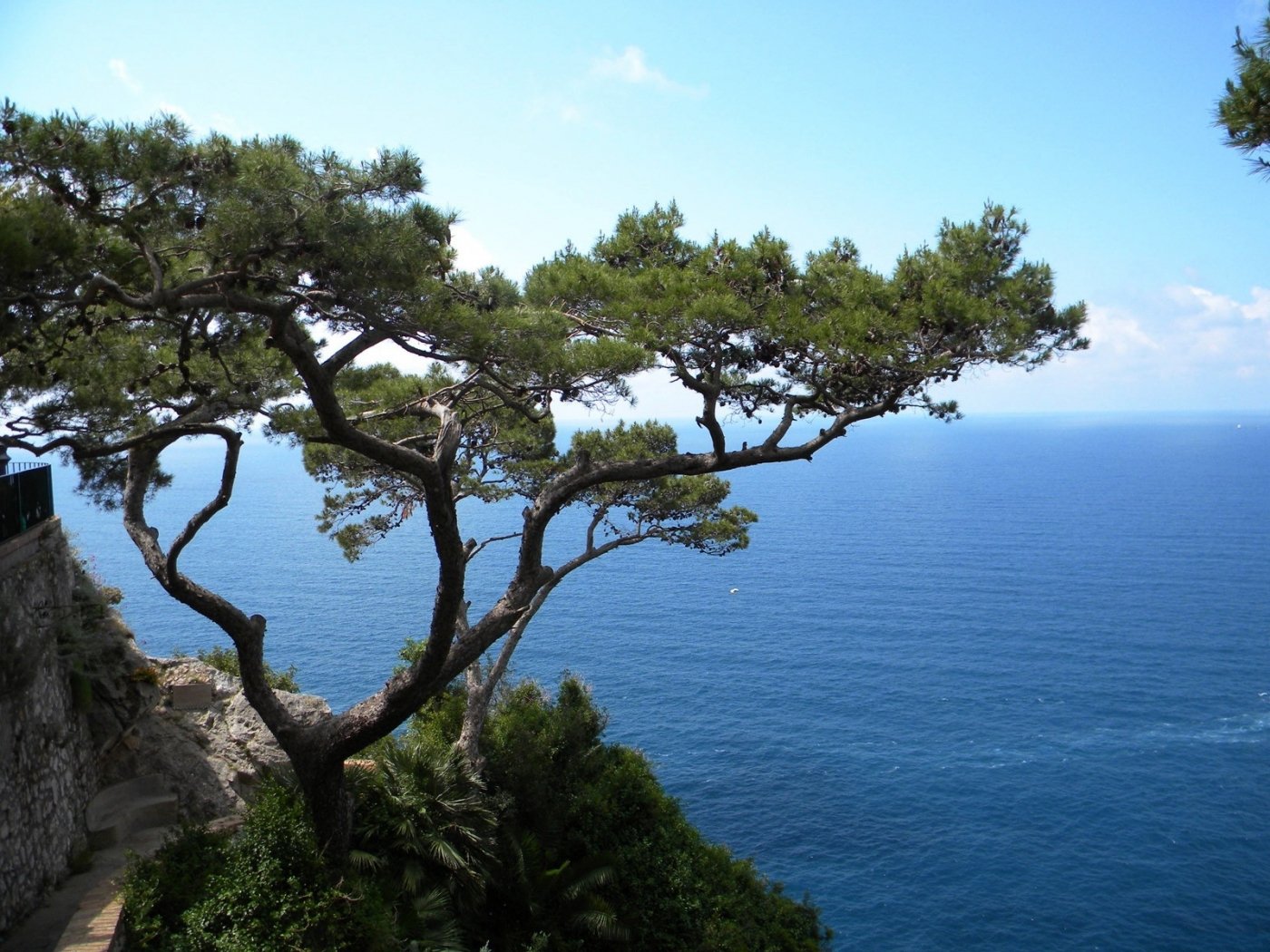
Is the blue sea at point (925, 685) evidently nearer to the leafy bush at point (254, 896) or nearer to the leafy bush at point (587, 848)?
the leafy bush at point (254, 896)

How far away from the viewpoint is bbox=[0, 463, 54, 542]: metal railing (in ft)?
35.7

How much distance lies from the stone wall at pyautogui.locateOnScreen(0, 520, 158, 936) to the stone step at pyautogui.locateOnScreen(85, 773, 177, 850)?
0.21m

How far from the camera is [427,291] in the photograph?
28.6 feet

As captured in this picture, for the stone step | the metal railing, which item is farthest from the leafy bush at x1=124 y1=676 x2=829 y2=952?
the metal railing

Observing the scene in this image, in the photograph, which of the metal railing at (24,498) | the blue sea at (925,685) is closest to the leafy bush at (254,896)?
the metal railing at (24,498)

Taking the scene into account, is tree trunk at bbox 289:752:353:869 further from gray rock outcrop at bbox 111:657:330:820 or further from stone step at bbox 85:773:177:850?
stone step at bbox 85:773:177:850

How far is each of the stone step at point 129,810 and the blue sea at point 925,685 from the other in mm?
3740

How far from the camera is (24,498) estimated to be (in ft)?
38.4

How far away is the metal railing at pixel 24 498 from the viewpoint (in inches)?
428

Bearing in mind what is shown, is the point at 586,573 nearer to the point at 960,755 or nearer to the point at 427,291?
the point at 960,755

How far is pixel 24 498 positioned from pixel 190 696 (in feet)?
12.4

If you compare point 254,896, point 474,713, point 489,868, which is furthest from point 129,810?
point 474,713

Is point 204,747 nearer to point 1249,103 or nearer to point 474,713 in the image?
point 474,713

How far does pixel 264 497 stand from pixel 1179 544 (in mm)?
87749
